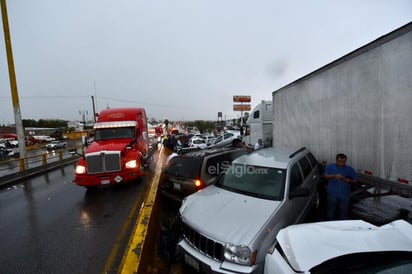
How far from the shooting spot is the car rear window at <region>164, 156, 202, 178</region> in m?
4.71

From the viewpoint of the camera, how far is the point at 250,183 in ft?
12.1

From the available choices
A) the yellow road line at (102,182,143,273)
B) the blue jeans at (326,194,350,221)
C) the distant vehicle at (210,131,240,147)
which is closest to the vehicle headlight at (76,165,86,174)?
the yellow road line at (102,182,143,273)

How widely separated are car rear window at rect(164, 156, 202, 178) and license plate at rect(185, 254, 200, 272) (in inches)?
79.1

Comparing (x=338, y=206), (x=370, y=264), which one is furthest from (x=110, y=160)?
(x=370, y=264)

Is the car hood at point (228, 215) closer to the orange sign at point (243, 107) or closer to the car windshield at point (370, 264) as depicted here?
the car windshield at point (370, 264)

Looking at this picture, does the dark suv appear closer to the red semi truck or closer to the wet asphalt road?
the wet asphalt road

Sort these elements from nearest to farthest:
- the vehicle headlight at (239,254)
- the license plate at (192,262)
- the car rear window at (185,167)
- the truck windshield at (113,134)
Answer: the vehicle headlight at (239,254) < the license plate at (192,262) < the car rear window at (185,167) < the truck windshield at (113,134)

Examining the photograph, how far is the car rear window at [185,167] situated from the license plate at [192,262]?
2.01 meters

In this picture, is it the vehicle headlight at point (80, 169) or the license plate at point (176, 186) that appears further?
the vehicle headlight at point (80, 169)

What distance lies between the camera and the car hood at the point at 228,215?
248cm

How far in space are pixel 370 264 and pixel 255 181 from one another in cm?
210

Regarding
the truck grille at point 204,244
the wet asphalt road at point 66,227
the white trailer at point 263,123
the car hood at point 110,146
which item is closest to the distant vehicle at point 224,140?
the white trailer at point 263,123

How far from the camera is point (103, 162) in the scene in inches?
251

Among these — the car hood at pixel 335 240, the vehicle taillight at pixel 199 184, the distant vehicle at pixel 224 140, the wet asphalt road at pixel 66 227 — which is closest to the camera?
the car hood at pixel 335 240
